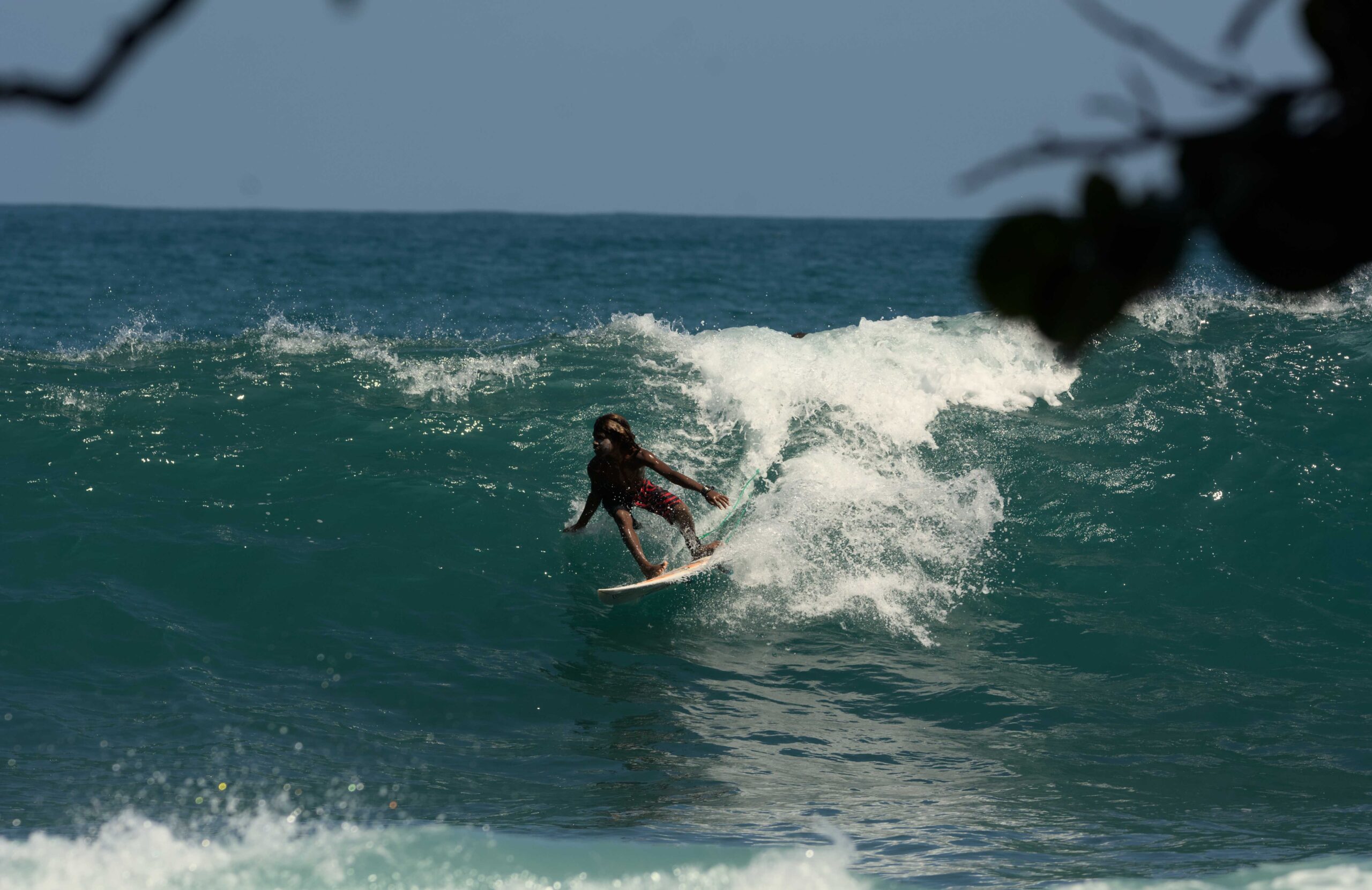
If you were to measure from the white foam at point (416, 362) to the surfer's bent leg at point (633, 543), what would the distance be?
4313 mm

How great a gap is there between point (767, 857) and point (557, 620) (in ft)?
12.9

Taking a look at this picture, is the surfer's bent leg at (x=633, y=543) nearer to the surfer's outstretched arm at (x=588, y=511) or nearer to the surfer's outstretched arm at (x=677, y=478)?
the surfer's outstretched arm at (x=588, y=511)

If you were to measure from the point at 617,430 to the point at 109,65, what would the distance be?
25.7ft

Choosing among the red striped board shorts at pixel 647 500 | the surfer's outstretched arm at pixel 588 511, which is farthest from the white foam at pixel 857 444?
the surfer's outstretched arm at pixel 588 511

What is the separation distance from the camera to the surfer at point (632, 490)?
9.33m

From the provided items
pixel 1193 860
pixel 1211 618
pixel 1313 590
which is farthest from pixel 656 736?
pixel 1313 590

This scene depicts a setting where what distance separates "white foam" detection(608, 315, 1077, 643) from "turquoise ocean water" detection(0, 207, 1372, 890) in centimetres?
4

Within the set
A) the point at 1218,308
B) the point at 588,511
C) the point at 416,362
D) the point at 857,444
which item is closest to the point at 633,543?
the point at 588,511

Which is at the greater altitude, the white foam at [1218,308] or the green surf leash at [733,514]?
the white foam at [1218,308]

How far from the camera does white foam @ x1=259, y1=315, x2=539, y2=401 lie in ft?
44.9

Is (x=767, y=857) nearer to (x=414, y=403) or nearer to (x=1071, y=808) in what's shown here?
(x=1071, y=808)

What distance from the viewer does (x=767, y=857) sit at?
222 inches

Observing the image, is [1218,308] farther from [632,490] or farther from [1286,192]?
[1286,192]

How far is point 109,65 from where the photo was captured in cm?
151
